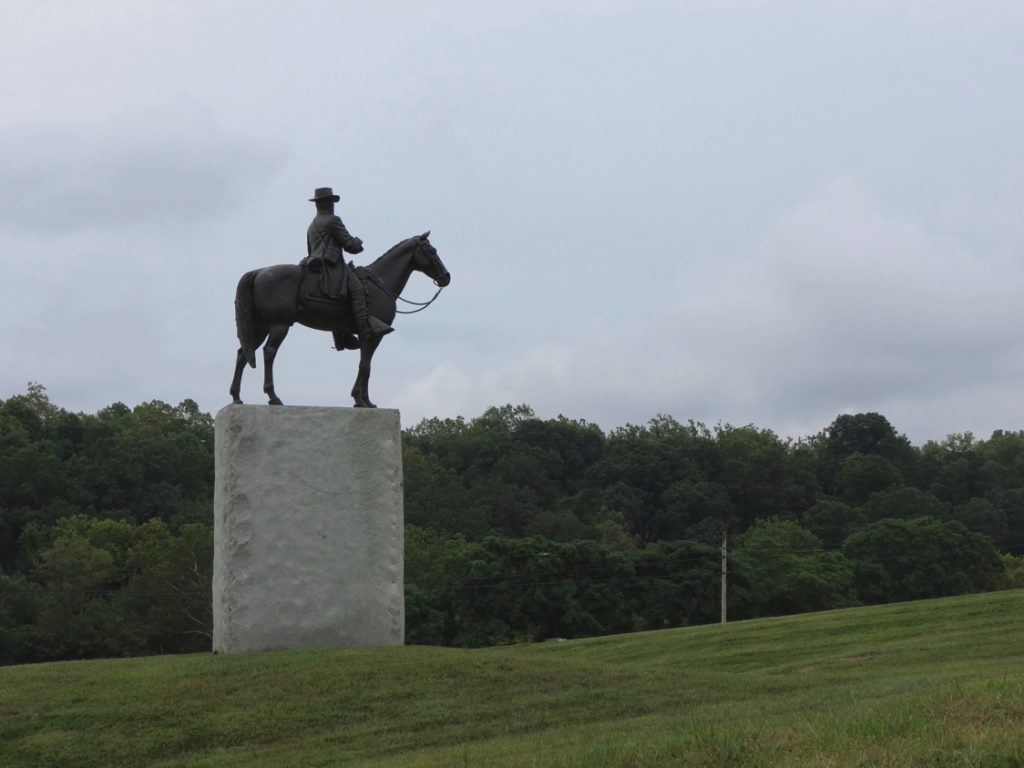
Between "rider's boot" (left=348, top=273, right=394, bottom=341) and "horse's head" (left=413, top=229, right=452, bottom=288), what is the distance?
47.8 inches

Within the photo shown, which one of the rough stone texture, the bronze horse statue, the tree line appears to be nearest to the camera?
the rough stone texture

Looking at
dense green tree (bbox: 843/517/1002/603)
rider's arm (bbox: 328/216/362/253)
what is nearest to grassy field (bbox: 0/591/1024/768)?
rider's arm (bbox: 328/216/362/253)

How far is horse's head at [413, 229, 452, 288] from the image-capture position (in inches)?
797

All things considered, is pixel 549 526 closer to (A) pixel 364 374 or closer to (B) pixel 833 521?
(B) pixel 833 521

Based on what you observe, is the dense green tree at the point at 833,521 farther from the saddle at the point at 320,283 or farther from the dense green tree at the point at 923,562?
the saddle at the point at 320,283

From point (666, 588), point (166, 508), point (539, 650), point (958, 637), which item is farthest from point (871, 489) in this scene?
point (958, 637)

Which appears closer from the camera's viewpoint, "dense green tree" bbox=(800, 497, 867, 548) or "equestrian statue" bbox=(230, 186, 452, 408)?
"equestrian statue" bbox=(230, 186, 452, 408)

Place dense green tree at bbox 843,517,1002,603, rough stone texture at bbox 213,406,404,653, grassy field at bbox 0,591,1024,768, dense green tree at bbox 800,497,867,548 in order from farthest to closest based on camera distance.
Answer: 1. dense green tree at bbox 800,497,867,548
2. dense green tree at bbox 843,517,1002,603
3. rough stone texture at bbox 213,406,404,653
4. grassy field at bbox 0,591,1024,768

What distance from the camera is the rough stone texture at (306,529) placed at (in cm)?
1794

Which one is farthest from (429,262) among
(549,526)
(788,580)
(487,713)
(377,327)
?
(549,526)

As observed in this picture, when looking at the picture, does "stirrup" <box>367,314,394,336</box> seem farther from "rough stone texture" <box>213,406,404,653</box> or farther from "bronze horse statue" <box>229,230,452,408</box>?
"rough stone texture" <box>213,406,404,653</box>

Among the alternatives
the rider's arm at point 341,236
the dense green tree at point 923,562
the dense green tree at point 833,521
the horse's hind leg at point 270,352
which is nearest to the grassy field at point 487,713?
the horse's hind leg at point 270,352

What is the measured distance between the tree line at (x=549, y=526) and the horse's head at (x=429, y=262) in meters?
39.6

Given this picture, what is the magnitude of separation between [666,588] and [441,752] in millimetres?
52518
